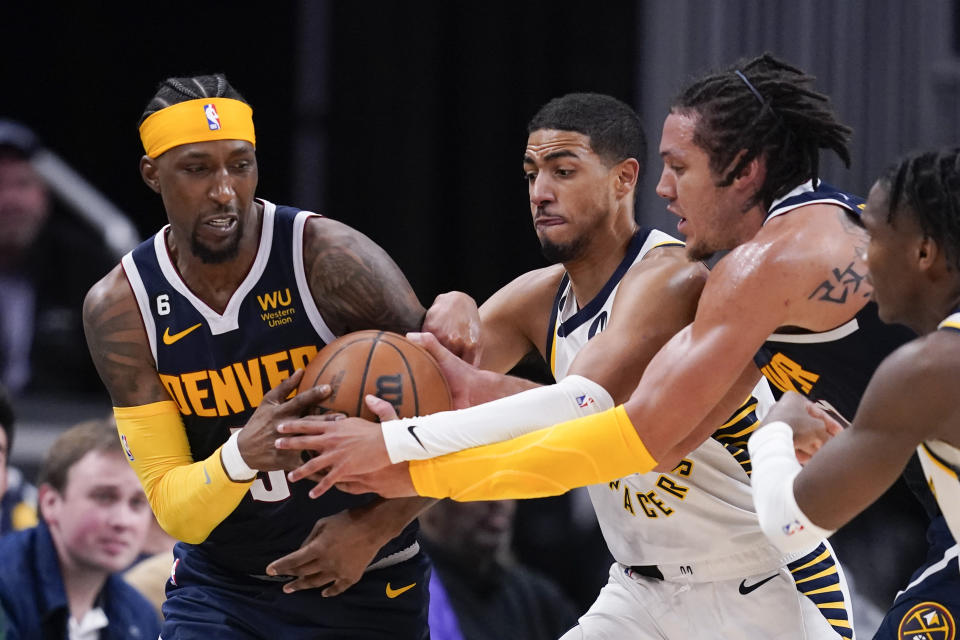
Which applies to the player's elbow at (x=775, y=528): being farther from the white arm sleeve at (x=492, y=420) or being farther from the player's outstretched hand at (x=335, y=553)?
the player's outstretched hand at (x=335, y=553)

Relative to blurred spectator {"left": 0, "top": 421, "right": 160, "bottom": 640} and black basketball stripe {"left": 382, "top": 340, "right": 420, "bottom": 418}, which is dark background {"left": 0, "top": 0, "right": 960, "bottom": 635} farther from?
black basketball stripe {"left": 382, "top": 340, "right": 420, "bottom": 418}

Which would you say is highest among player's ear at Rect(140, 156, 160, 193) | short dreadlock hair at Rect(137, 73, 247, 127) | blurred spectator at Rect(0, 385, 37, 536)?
short dreadlock hair at Rect(137, 73, 247, 127)

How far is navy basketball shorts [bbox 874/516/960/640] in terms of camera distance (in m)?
3.63

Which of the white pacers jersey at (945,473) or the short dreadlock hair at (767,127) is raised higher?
the short dreadlock hair at (767,127)

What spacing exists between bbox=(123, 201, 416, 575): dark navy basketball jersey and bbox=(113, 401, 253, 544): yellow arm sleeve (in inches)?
3.6

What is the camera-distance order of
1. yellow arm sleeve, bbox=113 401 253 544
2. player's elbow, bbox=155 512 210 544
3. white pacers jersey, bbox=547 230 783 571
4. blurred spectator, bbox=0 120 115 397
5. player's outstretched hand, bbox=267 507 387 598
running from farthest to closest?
blurred spectator, bbox=0 120 115 397 < white pacers jersey, bbox=547 230 783 571 < player's elbow, bbox=155 512 210 544 < yellow arm sleeve, bbox=113 401 253 544 < player's outstretched hand, bbox=267 507 387 598

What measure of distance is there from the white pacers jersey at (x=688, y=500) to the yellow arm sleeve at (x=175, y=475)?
46.9 inches

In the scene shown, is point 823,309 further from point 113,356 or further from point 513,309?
point 113,356

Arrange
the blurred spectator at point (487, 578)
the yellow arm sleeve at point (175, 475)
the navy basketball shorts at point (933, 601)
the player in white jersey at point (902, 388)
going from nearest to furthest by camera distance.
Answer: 1. the player in white jersey at point (902, 388)
2. the navy basketball shorts at point (933, 601)
3. the yellow arm sleeve at point (175, 475)
4. the blurred spectator at point (487, 578)

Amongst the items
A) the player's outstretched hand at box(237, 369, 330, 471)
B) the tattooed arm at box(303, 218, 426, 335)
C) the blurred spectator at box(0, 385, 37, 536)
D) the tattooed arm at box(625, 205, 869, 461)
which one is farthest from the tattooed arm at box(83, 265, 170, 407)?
the blurred spectator at box(0, 385, 37, 536)

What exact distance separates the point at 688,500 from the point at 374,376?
1.16 m

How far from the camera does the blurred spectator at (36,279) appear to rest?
843 centimetres

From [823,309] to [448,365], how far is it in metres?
1.10

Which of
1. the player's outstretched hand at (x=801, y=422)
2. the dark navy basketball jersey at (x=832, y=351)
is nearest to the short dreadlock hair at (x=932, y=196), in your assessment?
the dark navy basketball jersey at (x=832, y=351)
